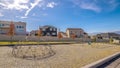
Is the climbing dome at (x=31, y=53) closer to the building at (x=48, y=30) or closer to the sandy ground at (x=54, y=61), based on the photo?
the sandy ground at (x=54, y=61)

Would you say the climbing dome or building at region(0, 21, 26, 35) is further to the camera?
building at region(0, 21, 26, 35)

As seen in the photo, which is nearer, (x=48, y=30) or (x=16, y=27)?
Result: (x=16, y=27)

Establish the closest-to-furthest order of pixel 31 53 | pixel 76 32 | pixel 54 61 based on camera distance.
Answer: pixel 54 61 < pixel 31 53 < pixel 76 32

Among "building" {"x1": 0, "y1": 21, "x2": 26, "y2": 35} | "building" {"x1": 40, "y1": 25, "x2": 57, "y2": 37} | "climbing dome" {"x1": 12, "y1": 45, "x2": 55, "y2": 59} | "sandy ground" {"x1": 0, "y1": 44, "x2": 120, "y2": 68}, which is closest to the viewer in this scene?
"sandy ground" {"x1": 0, "y1": 44, "x2": 120, "y2": 68}

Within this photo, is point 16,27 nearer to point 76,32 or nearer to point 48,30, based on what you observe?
point 48,30

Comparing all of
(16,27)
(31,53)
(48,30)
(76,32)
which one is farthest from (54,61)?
(76,32)

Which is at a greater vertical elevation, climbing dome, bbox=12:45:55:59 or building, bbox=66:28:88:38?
building, bbox=66:28:88:38

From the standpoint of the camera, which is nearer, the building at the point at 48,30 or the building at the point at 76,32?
the building at the point at 48,30

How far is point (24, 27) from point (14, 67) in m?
49.3

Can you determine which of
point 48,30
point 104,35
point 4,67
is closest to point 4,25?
point 48,30

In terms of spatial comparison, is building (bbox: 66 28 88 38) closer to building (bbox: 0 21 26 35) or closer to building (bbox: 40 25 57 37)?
building (bbox: 40 25 57 37)

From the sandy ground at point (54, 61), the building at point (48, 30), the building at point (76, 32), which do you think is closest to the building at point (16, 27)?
the building at point (48, 30)

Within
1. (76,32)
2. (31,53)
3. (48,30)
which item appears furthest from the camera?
(76,32)

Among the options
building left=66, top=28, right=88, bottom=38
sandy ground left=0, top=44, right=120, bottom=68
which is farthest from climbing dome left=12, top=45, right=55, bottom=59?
building left=66, top=28, right=88, bottom=38
